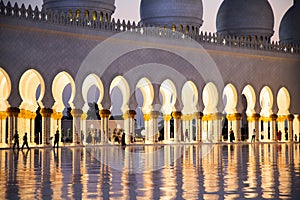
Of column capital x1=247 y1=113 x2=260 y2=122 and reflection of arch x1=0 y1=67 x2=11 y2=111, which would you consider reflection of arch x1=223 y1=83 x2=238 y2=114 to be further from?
reflection of arch x1=0 y1=67 x2=11 y2=111

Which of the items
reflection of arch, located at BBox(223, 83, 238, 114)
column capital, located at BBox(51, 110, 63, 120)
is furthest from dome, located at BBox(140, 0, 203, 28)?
column capital, located at BBox(51, 110, 63, 120)

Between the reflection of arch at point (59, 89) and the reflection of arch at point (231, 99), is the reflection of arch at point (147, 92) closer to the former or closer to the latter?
the reflection of arch at point (59, 89)

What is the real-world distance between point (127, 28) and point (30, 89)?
11.0ft

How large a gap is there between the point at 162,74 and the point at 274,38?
A: 901cm

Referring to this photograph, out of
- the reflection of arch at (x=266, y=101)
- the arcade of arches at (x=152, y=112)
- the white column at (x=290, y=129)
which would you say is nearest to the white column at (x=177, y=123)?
the arcade of arches at (x=152, y=112)

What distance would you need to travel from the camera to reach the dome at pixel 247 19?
23.3 m

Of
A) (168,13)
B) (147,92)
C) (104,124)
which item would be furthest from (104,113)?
(168,13)

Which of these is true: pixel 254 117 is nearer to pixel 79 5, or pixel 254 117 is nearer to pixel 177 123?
pixel 177 123

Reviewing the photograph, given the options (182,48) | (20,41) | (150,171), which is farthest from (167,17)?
(150,171)

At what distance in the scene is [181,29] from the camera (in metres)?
21.4

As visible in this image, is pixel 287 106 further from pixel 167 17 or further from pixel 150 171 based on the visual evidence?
pixel 150 171

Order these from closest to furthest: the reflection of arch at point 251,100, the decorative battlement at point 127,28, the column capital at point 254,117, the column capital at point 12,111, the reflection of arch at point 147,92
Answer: the column capital at point 12,111 → the decorative battlement at point 127,28 → the reflection of arch at point 147,92 → the column capital at point 254,117 → the reflection of arch at point 251,100

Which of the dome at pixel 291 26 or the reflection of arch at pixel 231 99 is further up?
the dome at pixel 291 26

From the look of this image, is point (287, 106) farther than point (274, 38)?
No
